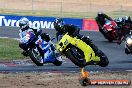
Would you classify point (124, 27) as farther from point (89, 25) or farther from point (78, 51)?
point (89, 25)

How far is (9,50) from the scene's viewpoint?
1023 inches

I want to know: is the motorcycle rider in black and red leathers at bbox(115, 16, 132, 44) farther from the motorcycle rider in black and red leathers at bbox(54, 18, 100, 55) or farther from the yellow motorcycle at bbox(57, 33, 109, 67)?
the yellow motorcycle at bbox(57, 33, 109, 67)

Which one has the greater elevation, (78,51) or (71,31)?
(71,31)

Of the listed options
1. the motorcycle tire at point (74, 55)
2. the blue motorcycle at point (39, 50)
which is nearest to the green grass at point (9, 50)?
the blue motorcycle at point (39, 50)

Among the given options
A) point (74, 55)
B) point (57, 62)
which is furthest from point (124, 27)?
point (74, 55)

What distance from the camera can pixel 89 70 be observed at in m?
18.3

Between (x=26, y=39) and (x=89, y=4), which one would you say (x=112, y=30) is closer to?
(x=26, y=39)

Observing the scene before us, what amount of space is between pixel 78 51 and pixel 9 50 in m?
8.98

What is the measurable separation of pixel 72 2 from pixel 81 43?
5088 centimetres

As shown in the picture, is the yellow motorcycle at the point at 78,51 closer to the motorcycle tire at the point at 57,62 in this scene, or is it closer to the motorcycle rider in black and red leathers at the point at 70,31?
the motorcycle rider in black and red leathers at the point at 70,31

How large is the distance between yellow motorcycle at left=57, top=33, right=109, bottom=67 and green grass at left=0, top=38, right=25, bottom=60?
597 centimetres

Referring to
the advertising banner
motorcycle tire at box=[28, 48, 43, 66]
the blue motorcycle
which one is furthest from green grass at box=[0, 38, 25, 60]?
the advertising banner

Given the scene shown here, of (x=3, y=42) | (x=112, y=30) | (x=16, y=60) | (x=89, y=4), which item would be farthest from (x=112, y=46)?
(x=89, y=4)

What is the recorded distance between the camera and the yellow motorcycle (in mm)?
17216
